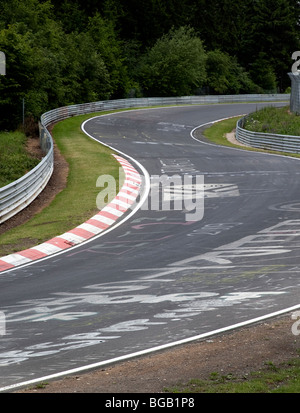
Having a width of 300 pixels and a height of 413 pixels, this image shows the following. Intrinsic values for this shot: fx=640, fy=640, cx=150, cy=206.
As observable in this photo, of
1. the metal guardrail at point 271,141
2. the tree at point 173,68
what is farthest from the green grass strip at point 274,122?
the tree at point 173,68

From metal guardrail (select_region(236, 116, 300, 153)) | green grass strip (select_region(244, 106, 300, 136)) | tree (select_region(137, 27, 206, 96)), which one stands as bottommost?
metal guardrail (select_region(236, 116, 300, 153))

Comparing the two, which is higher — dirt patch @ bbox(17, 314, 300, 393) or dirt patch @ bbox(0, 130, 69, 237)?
dirt patch @ bbox(17, 314, 300, 393)

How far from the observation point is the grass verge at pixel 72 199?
17.6 metres

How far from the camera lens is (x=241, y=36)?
114 metres

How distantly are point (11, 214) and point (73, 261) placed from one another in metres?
6.69

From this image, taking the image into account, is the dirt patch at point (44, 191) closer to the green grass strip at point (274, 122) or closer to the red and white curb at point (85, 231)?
the red and white curb at point (85, 231)

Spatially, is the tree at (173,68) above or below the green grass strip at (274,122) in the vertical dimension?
above

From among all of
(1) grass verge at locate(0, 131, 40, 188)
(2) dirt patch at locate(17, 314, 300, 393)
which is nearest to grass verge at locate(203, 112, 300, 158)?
(1) grass verge at locate(0, 131, 40, 188)

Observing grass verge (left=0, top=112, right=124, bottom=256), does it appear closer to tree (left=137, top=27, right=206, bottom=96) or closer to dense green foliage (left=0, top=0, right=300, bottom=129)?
dense green foliage (left=0, top=0, right=300, bottom=129)

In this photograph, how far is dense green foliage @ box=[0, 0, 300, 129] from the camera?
4938cm

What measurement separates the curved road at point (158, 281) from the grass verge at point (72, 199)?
63.4 inches

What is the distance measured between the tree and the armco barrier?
5.44m

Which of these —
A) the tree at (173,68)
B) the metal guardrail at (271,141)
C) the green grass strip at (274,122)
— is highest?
the tree at (173,68)

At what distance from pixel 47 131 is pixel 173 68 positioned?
2022 inches
